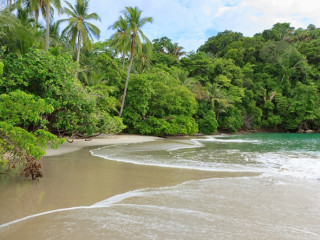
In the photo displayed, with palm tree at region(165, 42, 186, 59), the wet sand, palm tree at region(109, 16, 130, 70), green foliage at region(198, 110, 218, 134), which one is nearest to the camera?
the wet sand

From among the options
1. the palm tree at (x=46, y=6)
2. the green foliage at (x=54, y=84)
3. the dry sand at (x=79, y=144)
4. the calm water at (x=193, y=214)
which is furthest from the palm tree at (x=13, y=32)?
the palm tree at (x=46, y=6)

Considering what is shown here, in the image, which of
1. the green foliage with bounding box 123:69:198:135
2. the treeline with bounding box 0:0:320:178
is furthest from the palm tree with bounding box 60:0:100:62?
the green foliage with bounding box 123:69:198:135

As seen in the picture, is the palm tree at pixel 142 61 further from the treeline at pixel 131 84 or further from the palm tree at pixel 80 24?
the palm tree at pixel 80 24

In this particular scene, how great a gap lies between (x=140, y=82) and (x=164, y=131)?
16.7 ft

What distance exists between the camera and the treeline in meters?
7.50

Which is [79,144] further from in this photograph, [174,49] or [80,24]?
[174,49]

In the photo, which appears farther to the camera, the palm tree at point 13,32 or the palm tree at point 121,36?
the palm tree at point 121,36

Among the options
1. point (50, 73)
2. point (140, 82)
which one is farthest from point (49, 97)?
point (140, 82)

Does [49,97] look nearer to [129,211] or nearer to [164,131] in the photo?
[129,211]

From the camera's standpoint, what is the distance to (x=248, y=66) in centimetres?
4319

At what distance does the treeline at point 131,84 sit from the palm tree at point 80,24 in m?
0.07

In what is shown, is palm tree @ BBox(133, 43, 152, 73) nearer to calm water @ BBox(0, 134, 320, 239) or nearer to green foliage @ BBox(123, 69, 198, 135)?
green foliage @ BBox(123, 69, 198, 135)

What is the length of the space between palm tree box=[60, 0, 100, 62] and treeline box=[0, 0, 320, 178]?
75mm

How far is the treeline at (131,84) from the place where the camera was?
750cm
